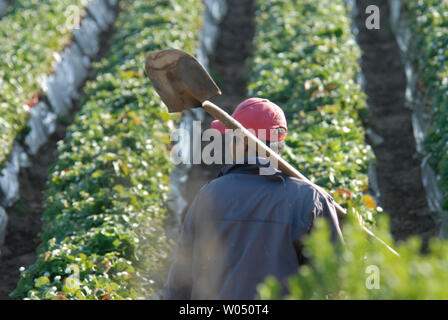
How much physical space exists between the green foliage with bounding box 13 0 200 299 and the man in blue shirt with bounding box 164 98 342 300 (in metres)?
1.44

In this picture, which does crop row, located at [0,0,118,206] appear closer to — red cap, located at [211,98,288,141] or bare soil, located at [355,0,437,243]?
bare soil, located at [355,0,437,243]

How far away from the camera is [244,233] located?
95.3 inches

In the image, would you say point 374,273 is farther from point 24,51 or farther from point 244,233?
point 24,51

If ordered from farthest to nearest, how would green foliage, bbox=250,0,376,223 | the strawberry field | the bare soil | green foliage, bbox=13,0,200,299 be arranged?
1. the bare soil
2. green foliage, bbox=250,0,376,223
3. green foliage, bbox=13,0,200,299
4. the strawberry field

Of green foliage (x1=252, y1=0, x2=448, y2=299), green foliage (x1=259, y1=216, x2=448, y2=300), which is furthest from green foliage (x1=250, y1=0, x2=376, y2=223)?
green foliage (x1=259, y1=216, x2=448, y2=300)

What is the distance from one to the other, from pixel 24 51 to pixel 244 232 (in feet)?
23.6

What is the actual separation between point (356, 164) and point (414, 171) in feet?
7.04

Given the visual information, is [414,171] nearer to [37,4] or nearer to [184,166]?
[184,166]

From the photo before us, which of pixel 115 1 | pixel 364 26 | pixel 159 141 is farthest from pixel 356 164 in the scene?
pixel 115 1

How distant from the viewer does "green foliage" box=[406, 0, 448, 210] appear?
559cm

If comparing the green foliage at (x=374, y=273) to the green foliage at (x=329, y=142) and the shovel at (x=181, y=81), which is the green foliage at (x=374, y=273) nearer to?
the green foliage at (x=329, y=142)

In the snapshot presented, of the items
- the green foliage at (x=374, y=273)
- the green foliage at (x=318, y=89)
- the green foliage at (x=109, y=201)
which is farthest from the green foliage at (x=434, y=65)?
the green foliage at (x=374, y=273)

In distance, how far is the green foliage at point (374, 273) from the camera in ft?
5.03

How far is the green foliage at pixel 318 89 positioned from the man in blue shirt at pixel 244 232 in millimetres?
1967
